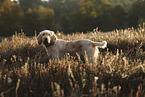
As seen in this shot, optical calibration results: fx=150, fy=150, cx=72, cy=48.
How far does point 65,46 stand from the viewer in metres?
4.00

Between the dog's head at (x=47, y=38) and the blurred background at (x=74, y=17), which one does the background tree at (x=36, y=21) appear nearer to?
the blurred background at (x=74, y=17)

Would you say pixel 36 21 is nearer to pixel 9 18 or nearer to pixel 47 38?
pixel 9 18

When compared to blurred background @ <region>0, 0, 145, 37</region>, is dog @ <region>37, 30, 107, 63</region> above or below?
below

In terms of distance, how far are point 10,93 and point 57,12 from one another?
46956 millimetres

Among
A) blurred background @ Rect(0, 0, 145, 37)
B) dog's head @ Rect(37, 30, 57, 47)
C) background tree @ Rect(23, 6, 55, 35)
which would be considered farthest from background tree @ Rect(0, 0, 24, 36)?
dog's head @ Rect(37, 30, 57, 47)

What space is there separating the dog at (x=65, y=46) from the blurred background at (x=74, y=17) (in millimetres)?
23338

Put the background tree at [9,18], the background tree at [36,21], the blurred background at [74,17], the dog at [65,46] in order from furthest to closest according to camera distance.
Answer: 1. the background tree at [36,21]
2. the blurred background at [74,17]
3. the background tree at [9,18]
4. the dog at [65,46]

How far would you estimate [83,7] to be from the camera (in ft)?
116

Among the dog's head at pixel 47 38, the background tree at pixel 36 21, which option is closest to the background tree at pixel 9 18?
the background tree at pixel 36 21

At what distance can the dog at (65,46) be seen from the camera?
3650 millimetres

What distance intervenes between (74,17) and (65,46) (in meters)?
32.3

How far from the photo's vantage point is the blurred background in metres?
27.0

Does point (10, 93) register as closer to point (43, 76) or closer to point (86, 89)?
point (43, 76)

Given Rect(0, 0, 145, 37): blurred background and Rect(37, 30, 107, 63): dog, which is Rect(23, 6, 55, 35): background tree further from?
Rect(37, 30, 107, 63): dog
